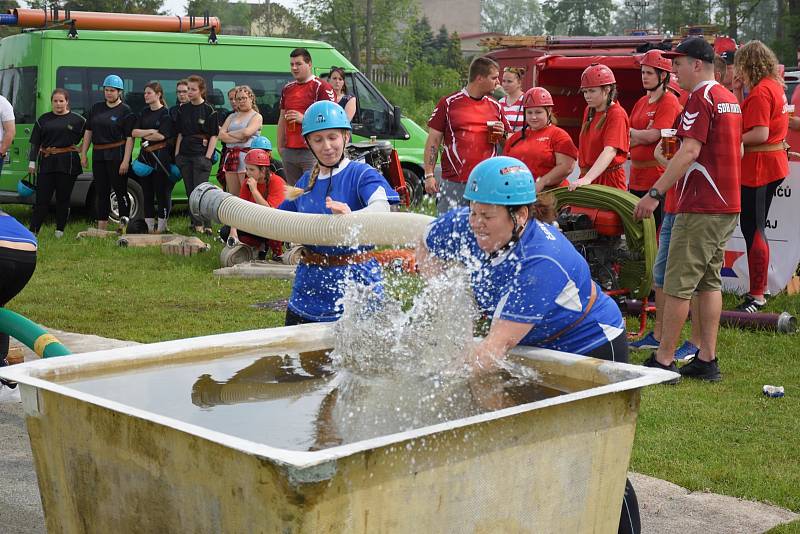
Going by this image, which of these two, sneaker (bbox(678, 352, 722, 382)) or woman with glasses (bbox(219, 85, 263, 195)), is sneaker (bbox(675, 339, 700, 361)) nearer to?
sneaker (bbox(678, 352, 722, 382))

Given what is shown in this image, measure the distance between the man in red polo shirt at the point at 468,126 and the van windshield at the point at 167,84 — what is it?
6175 mm

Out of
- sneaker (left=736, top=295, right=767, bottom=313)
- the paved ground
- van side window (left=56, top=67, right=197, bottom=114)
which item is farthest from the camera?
van side window (left=56, top=67, right=197, bottom=114)

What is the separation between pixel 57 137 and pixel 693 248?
9.17m

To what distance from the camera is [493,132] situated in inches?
354

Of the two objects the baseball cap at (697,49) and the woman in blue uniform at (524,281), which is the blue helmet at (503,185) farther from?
the baseball cap at (697,49)

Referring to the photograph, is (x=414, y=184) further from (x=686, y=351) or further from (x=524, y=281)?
(x=524, y=281)

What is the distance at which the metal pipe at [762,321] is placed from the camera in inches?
308

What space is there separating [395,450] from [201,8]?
4975 centimetres

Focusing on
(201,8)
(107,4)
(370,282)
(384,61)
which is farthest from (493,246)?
(201,8)

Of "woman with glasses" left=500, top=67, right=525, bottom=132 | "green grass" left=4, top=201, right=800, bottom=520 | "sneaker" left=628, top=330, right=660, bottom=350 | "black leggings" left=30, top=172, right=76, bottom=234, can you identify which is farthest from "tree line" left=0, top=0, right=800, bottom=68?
"sneaker" left=628, top=330, right=660, bottom=350

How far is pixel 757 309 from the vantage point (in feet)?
27.5

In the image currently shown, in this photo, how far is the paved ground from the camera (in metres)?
4.41

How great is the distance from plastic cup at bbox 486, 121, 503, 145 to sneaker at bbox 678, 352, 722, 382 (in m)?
2.99

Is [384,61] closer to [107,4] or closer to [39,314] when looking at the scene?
[107,4]
